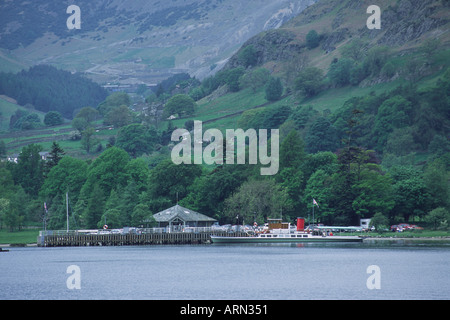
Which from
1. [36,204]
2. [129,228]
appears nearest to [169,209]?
[129,228]

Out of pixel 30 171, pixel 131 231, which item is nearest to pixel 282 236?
pixel 131 231

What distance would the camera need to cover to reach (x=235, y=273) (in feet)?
266

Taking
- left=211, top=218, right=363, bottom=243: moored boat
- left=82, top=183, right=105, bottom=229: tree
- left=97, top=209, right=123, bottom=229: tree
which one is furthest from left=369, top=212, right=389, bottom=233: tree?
left=82, top=183, right=105, bottom=229: tree

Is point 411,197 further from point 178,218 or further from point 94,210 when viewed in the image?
point 94,210

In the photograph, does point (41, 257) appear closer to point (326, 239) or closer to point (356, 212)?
point (326, 239)

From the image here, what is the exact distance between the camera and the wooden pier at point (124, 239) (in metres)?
129

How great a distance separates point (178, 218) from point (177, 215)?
77 cm

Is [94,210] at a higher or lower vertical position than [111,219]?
higher

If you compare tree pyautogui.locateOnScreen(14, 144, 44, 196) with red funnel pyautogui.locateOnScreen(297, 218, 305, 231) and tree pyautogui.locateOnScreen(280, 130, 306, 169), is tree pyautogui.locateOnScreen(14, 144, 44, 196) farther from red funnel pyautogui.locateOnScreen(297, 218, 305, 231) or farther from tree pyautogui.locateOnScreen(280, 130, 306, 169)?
red funnel pyautogui.locateOnScreen(297, 218, 305, 231)

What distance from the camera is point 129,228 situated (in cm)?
13425

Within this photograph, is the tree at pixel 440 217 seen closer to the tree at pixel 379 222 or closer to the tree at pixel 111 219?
the tree at pixel 379 222

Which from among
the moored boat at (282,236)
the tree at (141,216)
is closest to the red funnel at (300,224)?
the moored boat at (282,236)

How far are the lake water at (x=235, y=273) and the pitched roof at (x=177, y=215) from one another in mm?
16584

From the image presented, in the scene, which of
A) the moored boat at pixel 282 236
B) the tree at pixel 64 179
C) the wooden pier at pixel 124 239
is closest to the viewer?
the moored boat at pixel 282 236
